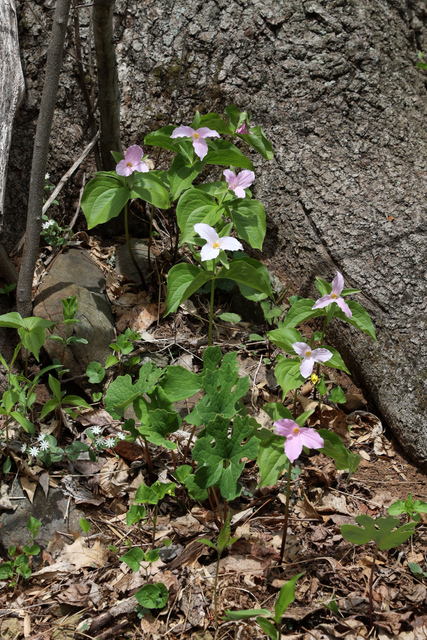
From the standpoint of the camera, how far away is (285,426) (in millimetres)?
1410

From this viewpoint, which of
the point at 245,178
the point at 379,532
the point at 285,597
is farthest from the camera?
the point at 245,178

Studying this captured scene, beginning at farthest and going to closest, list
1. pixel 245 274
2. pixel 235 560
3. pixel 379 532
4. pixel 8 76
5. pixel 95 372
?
pixel 8 76 → pixel 95 372 → pixel 245 274 → pixel 235 560 → pixel 379 532

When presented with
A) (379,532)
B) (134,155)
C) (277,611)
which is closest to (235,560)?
(277,611)

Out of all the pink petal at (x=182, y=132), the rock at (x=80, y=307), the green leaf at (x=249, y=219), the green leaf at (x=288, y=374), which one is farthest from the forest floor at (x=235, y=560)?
the pink petal at (x=182, y=132)

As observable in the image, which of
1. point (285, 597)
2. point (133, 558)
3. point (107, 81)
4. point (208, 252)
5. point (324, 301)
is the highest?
point (107, 81)

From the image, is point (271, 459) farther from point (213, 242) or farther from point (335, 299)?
point (213, 242)

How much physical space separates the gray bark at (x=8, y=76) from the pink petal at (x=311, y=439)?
162cm

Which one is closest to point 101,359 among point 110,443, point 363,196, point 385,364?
point 110,443

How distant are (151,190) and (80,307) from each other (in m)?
0.66

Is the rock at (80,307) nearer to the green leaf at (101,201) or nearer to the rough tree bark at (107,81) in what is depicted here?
the green leaf at (101,201)

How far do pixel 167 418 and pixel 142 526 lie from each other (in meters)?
0.45

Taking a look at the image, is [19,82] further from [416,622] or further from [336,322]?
[416,622]

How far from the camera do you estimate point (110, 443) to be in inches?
77.7

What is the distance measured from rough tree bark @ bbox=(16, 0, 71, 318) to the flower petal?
91 cm
